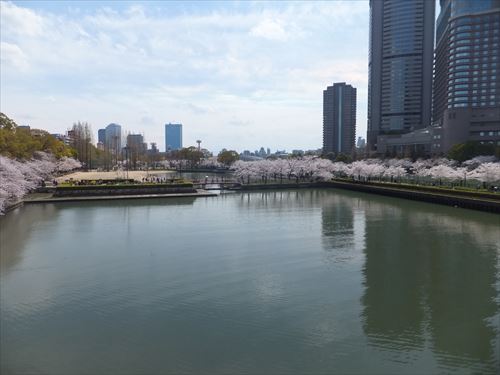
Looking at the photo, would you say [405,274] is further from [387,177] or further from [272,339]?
[387,177]

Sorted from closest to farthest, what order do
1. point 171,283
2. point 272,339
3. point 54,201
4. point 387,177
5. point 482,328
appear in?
1. point 272,339
2. point 482,328
3. point 171,283
4. point 54,201
5. point 387,177

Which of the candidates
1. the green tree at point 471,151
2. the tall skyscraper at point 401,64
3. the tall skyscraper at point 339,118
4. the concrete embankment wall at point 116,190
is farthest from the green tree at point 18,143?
the tall skyscraper at point 339,118

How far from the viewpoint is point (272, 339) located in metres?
10.2

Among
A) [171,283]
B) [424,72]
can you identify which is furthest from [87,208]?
[424,72]

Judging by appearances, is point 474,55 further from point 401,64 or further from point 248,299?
point 248,299

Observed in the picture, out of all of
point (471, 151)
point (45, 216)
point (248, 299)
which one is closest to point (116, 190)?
point (45, 216)

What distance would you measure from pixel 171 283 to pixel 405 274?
30.1 ft

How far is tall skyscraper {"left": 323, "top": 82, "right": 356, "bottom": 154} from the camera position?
542ft

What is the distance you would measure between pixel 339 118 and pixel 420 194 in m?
130

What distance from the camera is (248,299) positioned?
12.9 meters

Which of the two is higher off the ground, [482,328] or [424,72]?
[424,72]

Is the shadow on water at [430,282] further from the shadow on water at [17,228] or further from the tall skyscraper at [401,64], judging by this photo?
the tall skyscraper at [401,64]

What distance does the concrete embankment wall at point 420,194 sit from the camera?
32.8 metres

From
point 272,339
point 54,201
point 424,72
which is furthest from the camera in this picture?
point 424,72
